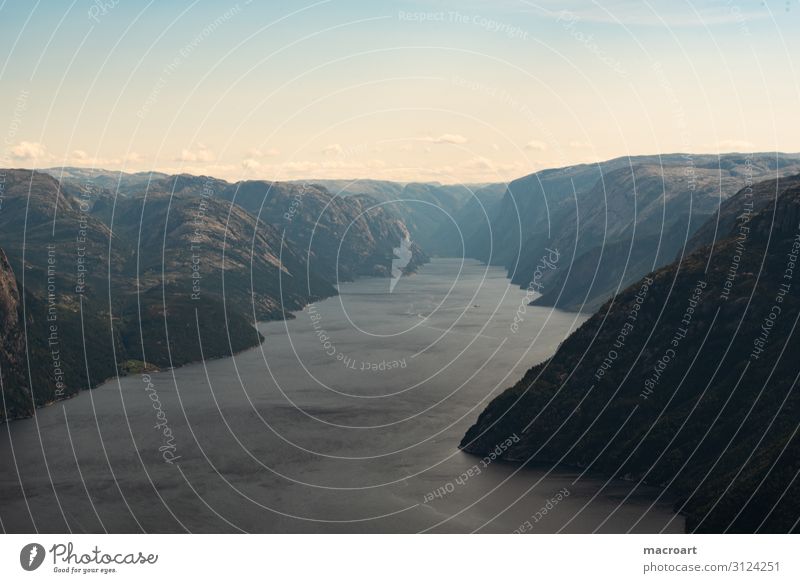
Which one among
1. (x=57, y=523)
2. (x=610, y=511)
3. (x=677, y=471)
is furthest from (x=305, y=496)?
(x=677, y=471)

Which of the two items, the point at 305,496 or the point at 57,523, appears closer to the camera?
the point at 57,523

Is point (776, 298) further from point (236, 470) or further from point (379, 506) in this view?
point (236, 470)

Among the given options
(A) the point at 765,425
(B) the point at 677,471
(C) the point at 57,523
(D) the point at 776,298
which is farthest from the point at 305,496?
(D) the point at 776,298

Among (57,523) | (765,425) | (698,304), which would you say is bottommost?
(57,523)

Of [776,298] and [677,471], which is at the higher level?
[776,298]
